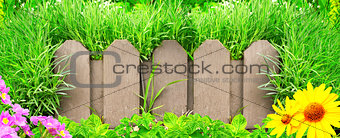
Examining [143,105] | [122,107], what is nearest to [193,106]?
[143,105]

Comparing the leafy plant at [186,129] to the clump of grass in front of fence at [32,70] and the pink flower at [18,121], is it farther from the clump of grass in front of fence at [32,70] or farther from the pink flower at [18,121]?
the clump of grass in front of fence at [32,70]

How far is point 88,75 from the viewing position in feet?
6.81

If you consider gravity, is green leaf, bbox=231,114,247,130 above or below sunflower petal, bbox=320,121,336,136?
below

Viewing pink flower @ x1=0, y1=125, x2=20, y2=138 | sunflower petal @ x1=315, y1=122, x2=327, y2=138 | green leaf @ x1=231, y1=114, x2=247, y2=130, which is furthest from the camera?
green leaf @ x1=231, y1=114, x2=247, y2=130

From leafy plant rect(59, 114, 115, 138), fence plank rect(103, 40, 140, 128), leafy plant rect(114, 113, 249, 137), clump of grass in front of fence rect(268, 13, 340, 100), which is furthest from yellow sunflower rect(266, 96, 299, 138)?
fence plank rect(103, 40, 140, 128)

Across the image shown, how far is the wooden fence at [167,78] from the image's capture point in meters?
2.08

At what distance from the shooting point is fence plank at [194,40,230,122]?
6.91ft

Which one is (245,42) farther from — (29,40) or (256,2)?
(29,40)

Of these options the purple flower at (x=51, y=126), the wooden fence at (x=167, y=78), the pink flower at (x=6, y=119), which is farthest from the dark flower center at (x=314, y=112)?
the wooden fence at (x=167, y=78)

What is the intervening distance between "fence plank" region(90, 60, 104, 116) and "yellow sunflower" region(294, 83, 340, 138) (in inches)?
53.3

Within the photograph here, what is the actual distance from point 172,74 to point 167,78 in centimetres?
4

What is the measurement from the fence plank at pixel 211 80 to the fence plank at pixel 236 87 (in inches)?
1.3

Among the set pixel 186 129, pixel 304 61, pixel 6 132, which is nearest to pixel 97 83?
pixel 186 129

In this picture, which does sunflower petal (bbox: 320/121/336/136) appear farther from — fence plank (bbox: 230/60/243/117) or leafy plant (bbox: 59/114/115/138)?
fence plank (bbox: 230/60/243/117)
